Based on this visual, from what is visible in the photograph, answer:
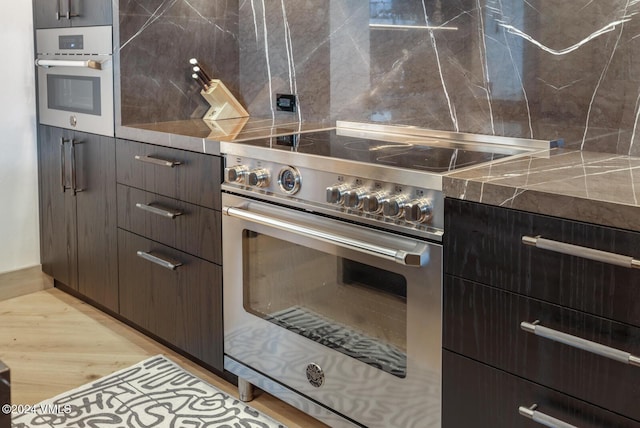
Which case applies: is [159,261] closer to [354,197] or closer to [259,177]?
[259,177]

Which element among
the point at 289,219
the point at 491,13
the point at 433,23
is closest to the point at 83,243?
the point at 289,219

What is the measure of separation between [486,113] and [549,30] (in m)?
0.33

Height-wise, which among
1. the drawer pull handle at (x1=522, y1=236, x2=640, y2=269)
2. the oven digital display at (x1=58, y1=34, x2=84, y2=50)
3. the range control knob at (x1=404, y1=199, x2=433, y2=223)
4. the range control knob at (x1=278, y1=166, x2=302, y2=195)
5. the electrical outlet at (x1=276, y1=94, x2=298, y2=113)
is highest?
the oven digital display at (x1=58, y1=34, x2=84, y2=50)

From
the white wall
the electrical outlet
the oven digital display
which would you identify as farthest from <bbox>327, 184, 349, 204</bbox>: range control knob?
the white wall

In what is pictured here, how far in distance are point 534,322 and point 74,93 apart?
2318 mm

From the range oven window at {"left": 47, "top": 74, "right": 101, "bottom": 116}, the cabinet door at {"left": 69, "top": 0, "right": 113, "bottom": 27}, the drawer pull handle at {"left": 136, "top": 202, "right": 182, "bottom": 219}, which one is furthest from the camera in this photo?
the range oven window at {"left": 47, "top": 74, "right": 101, "bottom": 116}

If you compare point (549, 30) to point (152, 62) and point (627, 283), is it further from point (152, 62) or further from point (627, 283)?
point (152, 62)

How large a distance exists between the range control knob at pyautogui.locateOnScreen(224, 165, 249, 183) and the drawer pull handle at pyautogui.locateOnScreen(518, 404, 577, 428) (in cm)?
111

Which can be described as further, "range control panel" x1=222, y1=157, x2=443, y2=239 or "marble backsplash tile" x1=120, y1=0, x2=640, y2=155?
"marble backsplash tile" x1=120, y1=0, x2=640, y2=155

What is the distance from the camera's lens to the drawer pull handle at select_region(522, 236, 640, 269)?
4.54 ft

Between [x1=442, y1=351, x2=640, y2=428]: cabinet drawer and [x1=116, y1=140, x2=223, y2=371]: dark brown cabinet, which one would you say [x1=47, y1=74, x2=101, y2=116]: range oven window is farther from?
[x1=442, y1=351, x2=640, y2=428]: cabinet drawer

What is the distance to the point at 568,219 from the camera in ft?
4.83

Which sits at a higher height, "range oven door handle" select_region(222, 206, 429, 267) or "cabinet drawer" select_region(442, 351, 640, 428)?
"range oven door handle" select_region(222, 206, 429, 267)

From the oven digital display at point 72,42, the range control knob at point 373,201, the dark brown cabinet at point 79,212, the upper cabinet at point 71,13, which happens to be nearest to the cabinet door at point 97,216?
the dark brown cabinet at point 79,212
